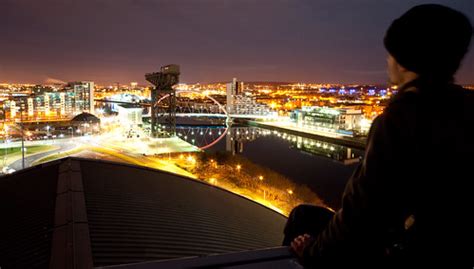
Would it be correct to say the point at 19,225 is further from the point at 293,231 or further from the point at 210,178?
the point at 210,178

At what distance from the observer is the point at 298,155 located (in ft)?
62.0

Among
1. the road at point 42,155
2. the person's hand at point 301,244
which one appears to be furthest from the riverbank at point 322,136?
the person's hand at point 301,244

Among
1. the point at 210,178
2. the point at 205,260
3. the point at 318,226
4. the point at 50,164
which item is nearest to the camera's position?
the point at 205,260

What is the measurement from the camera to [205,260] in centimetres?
89

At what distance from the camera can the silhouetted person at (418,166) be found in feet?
2.08

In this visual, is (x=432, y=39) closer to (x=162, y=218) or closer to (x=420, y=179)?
(x=420, y=179)

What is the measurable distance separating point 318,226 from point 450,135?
0.52 meters

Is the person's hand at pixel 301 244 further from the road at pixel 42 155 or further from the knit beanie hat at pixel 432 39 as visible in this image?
the road at pixel 42 155

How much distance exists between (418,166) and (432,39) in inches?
10.1

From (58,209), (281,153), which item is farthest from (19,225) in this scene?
(281,153)

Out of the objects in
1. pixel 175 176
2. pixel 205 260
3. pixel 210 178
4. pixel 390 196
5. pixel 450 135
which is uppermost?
pixel 450 135

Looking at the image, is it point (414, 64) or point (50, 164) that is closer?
point (414, 64)

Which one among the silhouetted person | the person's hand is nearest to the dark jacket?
the silhouetted person

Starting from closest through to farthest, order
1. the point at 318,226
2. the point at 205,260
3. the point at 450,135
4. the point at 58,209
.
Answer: the point at 450,135
the point at 205,260
the point at 318,226
the point at 58,209
